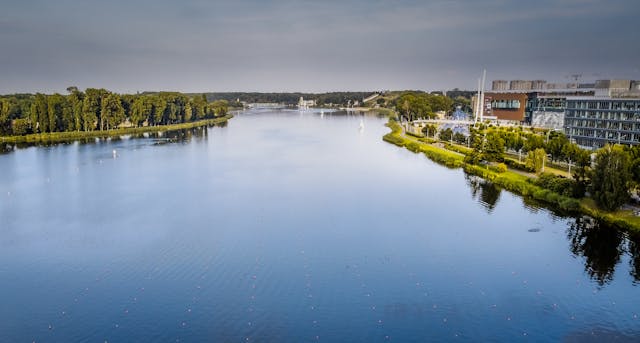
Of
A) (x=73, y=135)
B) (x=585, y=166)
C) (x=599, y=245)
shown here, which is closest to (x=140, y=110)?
(x=73, y=135)

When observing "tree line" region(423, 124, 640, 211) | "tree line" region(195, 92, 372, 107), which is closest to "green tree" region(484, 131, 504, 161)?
"tree line" region(423, 124, 640, 211)

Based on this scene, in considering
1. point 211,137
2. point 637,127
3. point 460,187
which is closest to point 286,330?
point 460,187

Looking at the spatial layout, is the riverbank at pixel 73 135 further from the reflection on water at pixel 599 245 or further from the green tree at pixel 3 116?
the reflection on water at pixel 599 245

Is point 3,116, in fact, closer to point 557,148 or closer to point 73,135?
point 73,135

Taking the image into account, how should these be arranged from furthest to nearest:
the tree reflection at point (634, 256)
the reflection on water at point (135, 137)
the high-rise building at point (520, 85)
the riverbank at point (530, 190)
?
the high-rise building at point (520, 85)
the reflection on water at point (135, 137)
the riverbank at point (530, 190)
the tree reflection at point (634, 256)

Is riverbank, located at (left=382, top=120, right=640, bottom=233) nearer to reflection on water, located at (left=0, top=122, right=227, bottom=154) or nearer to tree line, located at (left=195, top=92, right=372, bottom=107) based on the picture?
reflection on water, located at (left=0, top=122, right=227, bottom=154)

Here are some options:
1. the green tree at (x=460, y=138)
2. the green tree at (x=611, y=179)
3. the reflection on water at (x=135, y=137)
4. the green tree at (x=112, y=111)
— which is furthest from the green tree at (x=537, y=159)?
the green tree at (x=112, y=111)

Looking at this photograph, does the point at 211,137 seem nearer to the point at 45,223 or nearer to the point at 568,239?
the point at 45,223

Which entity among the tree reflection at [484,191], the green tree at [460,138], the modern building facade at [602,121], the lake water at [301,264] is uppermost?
the modern building facade at [602,121]
